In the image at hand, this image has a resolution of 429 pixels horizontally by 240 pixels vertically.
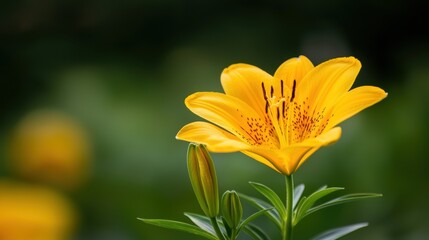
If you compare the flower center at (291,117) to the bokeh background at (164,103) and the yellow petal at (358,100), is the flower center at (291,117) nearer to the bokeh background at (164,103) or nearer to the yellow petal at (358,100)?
the yellow petal at (358,100)

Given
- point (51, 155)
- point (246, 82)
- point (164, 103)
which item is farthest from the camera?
point (164, 103)

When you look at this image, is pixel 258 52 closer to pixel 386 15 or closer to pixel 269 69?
pixel 269 69

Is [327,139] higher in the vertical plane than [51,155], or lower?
lower

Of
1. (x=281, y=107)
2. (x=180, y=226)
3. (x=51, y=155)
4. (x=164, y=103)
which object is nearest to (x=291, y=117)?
(x=281, y=107)

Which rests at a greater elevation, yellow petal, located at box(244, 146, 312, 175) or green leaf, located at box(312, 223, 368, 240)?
yellow petal, located at box(244, 146, 312, 175)

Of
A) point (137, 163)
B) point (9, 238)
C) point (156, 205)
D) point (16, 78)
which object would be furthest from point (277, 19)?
point (9, 238)

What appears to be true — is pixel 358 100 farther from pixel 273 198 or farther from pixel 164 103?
pixel 164 103

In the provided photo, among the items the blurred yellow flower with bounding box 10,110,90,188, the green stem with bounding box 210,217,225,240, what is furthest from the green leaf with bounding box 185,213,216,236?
the blurred yellow flower with bounding box 10,110,90,188

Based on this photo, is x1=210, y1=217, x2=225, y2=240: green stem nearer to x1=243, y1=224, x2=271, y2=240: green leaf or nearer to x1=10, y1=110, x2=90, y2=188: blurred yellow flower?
x1=243, y1=224, x2=271, y2=240: green leaf
